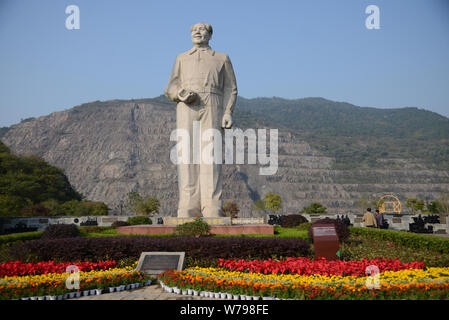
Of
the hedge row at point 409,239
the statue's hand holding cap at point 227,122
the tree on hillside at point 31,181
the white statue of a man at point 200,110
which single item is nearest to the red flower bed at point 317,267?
the hedge row at point 409,239

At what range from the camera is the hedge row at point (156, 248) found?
8.86 meters

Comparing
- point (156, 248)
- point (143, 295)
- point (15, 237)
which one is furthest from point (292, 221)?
point (143, 295)

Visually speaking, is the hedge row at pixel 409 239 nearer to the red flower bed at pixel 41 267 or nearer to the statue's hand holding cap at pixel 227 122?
the statue's hand holding cap at pixel 227 122

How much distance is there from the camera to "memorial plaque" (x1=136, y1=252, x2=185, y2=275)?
25.7ft

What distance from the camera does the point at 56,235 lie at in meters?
11.4

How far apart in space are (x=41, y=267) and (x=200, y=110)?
6.49 meters

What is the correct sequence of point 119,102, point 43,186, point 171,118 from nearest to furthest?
point 43,186 < point 171,118 < point 119,102

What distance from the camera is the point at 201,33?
12906 mm

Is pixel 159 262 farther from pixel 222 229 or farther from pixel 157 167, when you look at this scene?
pixel 157 167

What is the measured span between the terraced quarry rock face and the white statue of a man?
238 feet

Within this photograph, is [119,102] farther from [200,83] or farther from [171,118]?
[200,83]

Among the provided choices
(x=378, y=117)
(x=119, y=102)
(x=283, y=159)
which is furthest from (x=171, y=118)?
(x=378, y=117)
